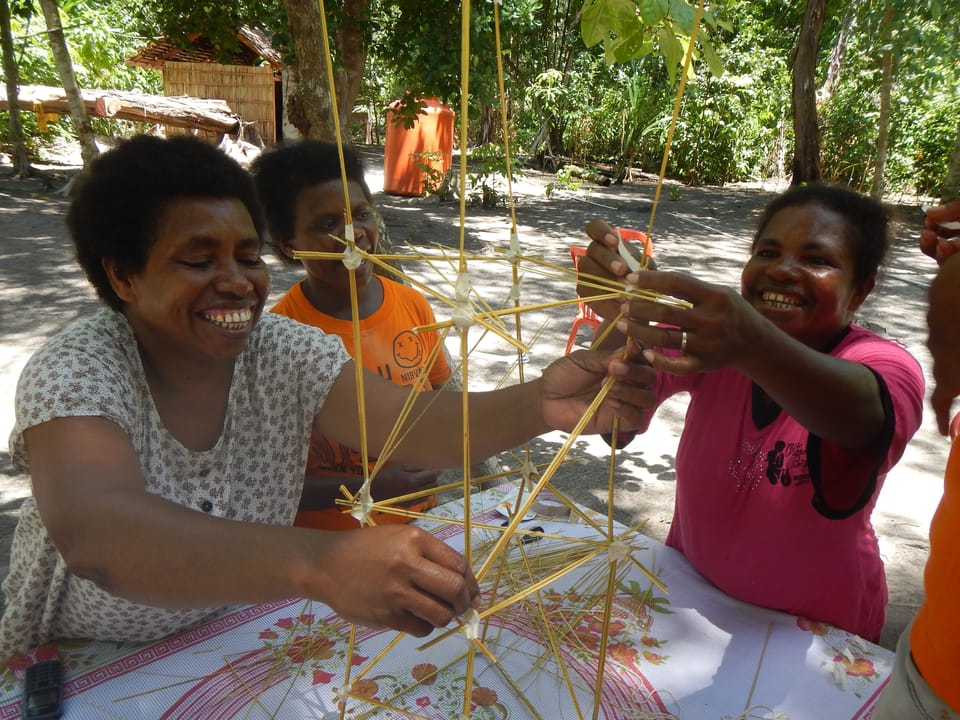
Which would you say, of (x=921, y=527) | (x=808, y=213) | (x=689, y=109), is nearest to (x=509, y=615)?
(x=808, y=213)

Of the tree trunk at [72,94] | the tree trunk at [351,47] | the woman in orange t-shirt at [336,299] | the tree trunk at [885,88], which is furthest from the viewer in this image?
Result: the tree trunk at [72,94]

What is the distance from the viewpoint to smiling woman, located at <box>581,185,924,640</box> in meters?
0.97

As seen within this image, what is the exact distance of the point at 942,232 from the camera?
97 cm

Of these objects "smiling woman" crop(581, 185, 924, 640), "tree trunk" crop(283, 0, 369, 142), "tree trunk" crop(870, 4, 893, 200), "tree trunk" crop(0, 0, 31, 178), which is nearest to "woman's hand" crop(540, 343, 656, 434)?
"smiling woman" crop(581, 185, 924, 640)

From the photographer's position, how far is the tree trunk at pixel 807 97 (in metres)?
6.75

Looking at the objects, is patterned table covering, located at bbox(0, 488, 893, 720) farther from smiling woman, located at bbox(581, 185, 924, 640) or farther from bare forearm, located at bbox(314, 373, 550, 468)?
bare forearm, located at bbox(314, 373, 550, 468)

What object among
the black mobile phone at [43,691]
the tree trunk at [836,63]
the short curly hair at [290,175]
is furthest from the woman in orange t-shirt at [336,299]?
the tree trunk at [836,63]

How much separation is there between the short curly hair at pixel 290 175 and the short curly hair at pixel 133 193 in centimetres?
50

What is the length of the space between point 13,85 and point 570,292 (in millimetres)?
7083

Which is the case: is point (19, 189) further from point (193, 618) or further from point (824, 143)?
point (824, 143)

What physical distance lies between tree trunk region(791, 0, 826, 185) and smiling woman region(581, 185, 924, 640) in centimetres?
625

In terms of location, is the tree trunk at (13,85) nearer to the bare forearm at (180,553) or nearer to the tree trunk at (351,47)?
the tree trunk at (351,47)

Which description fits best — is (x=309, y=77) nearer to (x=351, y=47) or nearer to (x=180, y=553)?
(x=351, y=47)

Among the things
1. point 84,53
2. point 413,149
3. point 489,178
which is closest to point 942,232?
point 489,178
